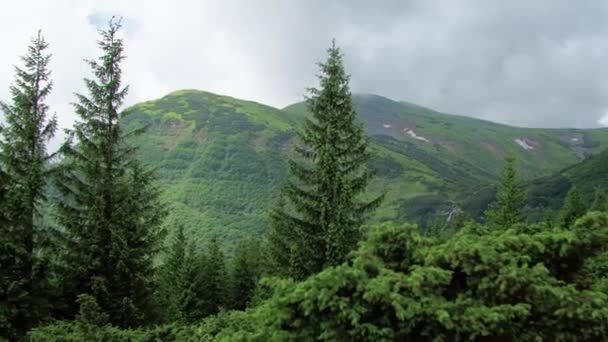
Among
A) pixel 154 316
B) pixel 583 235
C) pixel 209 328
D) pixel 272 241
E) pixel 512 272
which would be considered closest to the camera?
pixel 512 272

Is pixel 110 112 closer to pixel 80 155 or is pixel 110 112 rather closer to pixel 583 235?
pixel 80 155

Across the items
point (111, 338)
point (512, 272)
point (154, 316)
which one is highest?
point (512, 272)

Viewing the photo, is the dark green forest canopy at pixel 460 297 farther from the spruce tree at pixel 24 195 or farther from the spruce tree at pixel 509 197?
the spruce tree at pixel 509 197

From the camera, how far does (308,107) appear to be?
19.7m

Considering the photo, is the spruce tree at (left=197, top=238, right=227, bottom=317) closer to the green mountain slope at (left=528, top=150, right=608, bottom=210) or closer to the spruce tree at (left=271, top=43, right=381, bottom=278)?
the spruce tree at (left=271, top=43, right=381, bottom=278)

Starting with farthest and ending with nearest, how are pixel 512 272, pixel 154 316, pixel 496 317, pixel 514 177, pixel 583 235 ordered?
pixel 514 177 → pixel 154 316 → pixel 583 235 → pixel 512 272 → pixel 496 317

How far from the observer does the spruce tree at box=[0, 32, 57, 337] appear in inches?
613

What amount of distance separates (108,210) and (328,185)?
985 cm

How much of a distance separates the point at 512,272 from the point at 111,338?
932 cm

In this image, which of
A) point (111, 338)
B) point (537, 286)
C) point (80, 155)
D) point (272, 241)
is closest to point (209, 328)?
point (111, 338)

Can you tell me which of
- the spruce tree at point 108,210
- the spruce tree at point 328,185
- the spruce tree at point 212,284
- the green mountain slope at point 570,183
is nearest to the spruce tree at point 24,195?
the spruce tree at point 108,210

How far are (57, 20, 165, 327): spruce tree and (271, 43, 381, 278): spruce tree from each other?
6444 millimetres

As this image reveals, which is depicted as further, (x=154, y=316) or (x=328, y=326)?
(x=154, y=316)

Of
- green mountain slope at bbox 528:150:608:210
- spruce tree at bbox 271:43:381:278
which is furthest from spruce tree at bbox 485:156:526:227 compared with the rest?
green mountain slope at bbox 528:150:608:210
